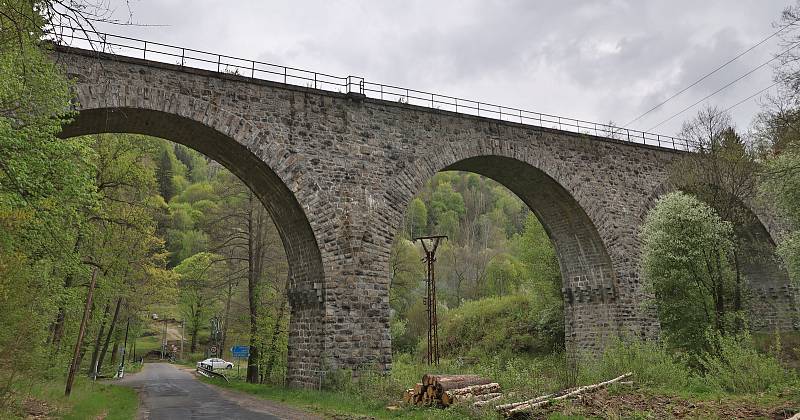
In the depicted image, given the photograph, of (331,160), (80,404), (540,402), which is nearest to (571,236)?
(331,160)

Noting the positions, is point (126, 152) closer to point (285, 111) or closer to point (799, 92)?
point (285, 111)

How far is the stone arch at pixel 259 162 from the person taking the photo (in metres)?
→ 13.5

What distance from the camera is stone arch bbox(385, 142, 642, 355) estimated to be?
60.6ft

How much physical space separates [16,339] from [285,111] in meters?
→ 8.57

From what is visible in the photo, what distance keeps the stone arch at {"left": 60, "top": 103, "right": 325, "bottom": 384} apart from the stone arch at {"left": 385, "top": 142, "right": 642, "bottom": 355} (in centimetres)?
521

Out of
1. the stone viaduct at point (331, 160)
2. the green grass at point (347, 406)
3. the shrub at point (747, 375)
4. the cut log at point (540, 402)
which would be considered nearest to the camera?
the cut log at point (540, 402)

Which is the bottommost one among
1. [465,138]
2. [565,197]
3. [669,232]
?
[669,232]

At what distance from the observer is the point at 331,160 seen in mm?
15266

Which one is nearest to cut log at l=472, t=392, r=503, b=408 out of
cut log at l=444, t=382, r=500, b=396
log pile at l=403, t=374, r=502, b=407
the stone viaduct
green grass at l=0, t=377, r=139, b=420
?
log pile at l=403, t=374, r=502, b=407

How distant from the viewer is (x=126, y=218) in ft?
63.2

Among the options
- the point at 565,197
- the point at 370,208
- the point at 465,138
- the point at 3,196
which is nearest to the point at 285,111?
the point at 370,208

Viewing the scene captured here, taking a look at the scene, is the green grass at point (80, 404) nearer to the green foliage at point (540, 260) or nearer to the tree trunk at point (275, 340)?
the tree trunk at point (275, 340)

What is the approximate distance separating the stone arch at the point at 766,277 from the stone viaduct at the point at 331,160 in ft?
23.9

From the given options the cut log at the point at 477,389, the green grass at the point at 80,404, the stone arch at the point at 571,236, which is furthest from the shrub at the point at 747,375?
the green grass at the point at 80,404
